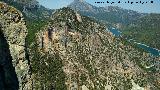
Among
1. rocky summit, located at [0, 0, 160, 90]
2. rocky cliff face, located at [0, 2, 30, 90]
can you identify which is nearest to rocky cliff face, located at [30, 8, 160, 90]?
rocky summit, located at [0, 0, 160, 90]

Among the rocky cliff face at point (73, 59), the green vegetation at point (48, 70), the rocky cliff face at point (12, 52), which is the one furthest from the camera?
the rocky cliff face at point (73, 59)

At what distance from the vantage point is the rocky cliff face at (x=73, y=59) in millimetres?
149250

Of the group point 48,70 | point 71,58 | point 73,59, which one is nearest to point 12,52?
point 48,70

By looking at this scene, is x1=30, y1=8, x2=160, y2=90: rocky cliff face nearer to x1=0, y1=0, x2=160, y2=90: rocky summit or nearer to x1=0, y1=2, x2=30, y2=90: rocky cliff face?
x1=0, y1=0, x2=160, y2=90: rocky summit

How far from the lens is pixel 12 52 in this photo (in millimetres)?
21422

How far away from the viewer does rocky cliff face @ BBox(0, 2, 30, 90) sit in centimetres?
2100

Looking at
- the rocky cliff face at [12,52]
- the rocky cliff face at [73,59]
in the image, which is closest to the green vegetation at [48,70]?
the rocky cliff face at [73,59]

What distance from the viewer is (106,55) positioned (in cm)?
19175

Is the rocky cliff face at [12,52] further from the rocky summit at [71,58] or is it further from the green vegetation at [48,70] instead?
the green vegetation at [48,70]

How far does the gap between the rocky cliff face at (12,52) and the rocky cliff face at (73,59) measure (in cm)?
11206

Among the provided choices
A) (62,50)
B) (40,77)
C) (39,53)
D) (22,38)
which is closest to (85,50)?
(62,50)

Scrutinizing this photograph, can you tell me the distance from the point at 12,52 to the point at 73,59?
142 meters

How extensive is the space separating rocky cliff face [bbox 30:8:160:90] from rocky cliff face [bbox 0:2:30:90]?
11206cm

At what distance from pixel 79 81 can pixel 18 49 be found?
454 ft
